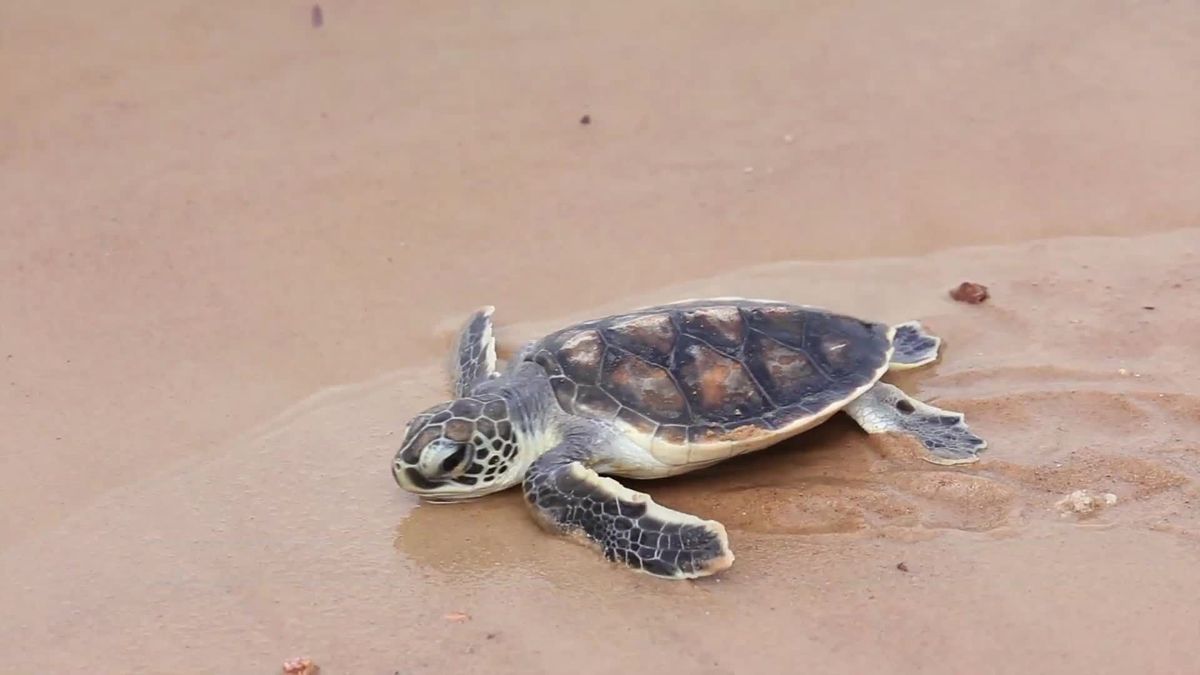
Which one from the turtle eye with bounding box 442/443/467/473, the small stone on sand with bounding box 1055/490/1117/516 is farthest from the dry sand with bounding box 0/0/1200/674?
the turtle eye with bounding box 442/443/467/473

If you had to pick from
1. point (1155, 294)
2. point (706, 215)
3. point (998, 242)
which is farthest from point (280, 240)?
point (1155, 294)

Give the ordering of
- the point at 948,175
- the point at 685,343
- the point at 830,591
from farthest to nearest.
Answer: the point at 948,175 → the point at 685,343 → the point at 830,591

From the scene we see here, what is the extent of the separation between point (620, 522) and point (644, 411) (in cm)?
44

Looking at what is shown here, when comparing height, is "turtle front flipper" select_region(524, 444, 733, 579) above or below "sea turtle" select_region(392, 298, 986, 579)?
below

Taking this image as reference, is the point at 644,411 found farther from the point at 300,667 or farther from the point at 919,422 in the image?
the point at 300,667

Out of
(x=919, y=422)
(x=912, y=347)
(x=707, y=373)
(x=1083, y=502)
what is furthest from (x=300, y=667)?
(x=912, y=347)

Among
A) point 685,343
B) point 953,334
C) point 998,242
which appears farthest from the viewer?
point 998,242

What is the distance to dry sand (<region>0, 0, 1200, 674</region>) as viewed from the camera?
284 cm

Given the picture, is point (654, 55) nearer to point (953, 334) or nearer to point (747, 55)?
point (747, 55)

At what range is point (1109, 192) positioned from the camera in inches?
201

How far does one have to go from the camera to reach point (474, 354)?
4004mm

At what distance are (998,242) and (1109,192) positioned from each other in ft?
2.26

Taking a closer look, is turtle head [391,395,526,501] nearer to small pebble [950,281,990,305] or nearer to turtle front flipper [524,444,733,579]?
turtle front flipper [524,444,733,579]

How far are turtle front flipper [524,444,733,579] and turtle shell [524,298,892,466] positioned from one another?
0.23 metres
